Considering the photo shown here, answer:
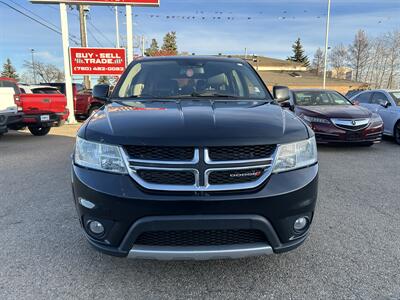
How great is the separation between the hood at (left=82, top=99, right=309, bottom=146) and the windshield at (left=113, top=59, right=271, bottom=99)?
70 cm

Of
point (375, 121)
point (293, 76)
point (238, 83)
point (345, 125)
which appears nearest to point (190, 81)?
point (238, 83)

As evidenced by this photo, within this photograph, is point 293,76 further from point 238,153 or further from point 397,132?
point 238,153

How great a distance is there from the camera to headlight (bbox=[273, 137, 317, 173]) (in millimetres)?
2398

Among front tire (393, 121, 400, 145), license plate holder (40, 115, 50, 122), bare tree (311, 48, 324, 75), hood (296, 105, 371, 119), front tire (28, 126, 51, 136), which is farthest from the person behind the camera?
bare tree (311, 48, 324, 75)

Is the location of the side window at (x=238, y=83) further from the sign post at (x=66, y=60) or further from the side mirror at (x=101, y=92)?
the sign post at (x=66, y=60)

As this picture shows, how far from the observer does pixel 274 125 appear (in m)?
2.54

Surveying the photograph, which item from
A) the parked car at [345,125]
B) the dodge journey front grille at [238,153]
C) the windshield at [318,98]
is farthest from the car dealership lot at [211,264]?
the windshield at [318,98]

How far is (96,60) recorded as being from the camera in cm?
1436

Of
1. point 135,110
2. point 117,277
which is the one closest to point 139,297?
point 117,277

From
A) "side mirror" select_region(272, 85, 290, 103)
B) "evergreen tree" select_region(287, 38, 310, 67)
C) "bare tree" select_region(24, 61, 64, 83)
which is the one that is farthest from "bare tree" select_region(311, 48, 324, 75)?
"side mirror" select_region(272, 85, 290, 103)

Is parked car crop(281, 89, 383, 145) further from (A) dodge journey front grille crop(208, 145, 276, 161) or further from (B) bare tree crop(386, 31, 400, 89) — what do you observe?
(B) bare tree crop(386, 31, 400, 89)

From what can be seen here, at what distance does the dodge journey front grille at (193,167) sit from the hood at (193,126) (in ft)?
0.17

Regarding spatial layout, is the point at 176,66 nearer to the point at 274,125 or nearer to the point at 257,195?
the point at 274,125

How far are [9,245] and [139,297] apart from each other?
155 centimetres
